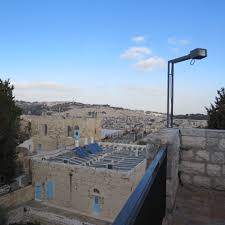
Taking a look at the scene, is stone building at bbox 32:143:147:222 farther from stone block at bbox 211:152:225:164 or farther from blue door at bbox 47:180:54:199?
stone block at bbox 211:152:225:164

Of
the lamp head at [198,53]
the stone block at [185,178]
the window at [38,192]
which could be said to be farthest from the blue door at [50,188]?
the lamp head at [198,53]

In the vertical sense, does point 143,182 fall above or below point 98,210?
above

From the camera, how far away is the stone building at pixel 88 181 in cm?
1466

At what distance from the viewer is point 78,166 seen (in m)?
15.7

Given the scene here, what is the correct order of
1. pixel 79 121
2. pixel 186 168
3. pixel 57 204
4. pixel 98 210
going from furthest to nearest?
pixel 79 121
pixel 57 204
pixel 98 210
pixel 186 168

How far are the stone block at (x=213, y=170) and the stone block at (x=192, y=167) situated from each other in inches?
3.3

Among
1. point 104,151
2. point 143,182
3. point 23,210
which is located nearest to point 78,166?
point 23,210

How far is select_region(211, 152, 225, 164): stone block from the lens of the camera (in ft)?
15.4

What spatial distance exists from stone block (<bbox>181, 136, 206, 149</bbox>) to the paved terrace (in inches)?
416

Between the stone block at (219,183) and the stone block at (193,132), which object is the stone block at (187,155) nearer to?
the stone block at (193,132)

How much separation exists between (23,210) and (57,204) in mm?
1847

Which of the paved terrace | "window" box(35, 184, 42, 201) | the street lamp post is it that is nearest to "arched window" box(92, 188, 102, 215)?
the paved terrace

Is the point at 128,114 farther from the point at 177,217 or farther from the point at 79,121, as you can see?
the point at 177,217

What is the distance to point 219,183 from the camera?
15.4 feet
